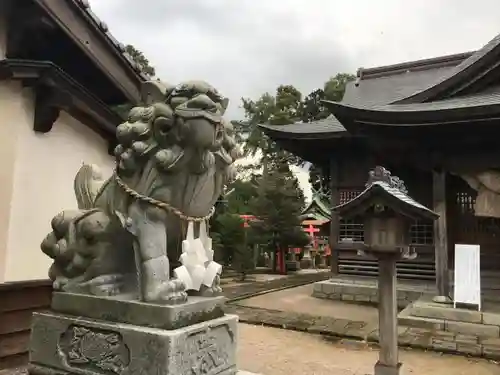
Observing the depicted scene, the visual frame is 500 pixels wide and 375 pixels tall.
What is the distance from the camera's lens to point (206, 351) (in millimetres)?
2299

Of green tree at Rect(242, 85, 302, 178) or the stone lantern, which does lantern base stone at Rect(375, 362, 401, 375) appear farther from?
green tree at Rect(242, 85, 302, 178)

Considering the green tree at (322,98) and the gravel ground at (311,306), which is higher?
the green tree at (322,98)

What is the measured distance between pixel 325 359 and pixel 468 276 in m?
3.14

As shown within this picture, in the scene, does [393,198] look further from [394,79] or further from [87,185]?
[394,79]

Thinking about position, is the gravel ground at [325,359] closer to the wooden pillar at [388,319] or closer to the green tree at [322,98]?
the wooden pillar at [388,319]

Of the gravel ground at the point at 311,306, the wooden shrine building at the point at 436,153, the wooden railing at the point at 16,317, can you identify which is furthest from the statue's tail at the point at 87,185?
the gravel ground at the point at 311,306

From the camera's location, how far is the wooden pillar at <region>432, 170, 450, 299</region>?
788 centimetres

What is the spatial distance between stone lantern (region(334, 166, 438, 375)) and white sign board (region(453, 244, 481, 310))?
325cm

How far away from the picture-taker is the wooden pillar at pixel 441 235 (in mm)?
7875

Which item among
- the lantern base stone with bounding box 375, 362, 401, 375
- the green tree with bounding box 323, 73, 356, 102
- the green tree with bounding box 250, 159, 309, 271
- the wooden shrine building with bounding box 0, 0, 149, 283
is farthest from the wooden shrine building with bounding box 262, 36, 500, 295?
the green tree with bounding box 323, 73, 356, 102

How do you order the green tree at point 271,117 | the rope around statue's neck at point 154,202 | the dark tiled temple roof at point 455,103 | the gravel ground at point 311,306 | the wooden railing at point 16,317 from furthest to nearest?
the green tree at point 271,117 → the gravel ground at point 311,306 → the dark tiled temple roof at point 455,103 → the wooden railing at point 16,317 → the rope around statue's neck at point 154,202

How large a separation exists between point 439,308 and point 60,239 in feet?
21.5

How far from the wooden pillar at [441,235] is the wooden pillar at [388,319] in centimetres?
407

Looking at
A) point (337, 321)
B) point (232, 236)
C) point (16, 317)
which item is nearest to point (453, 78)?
point (337, 321)
